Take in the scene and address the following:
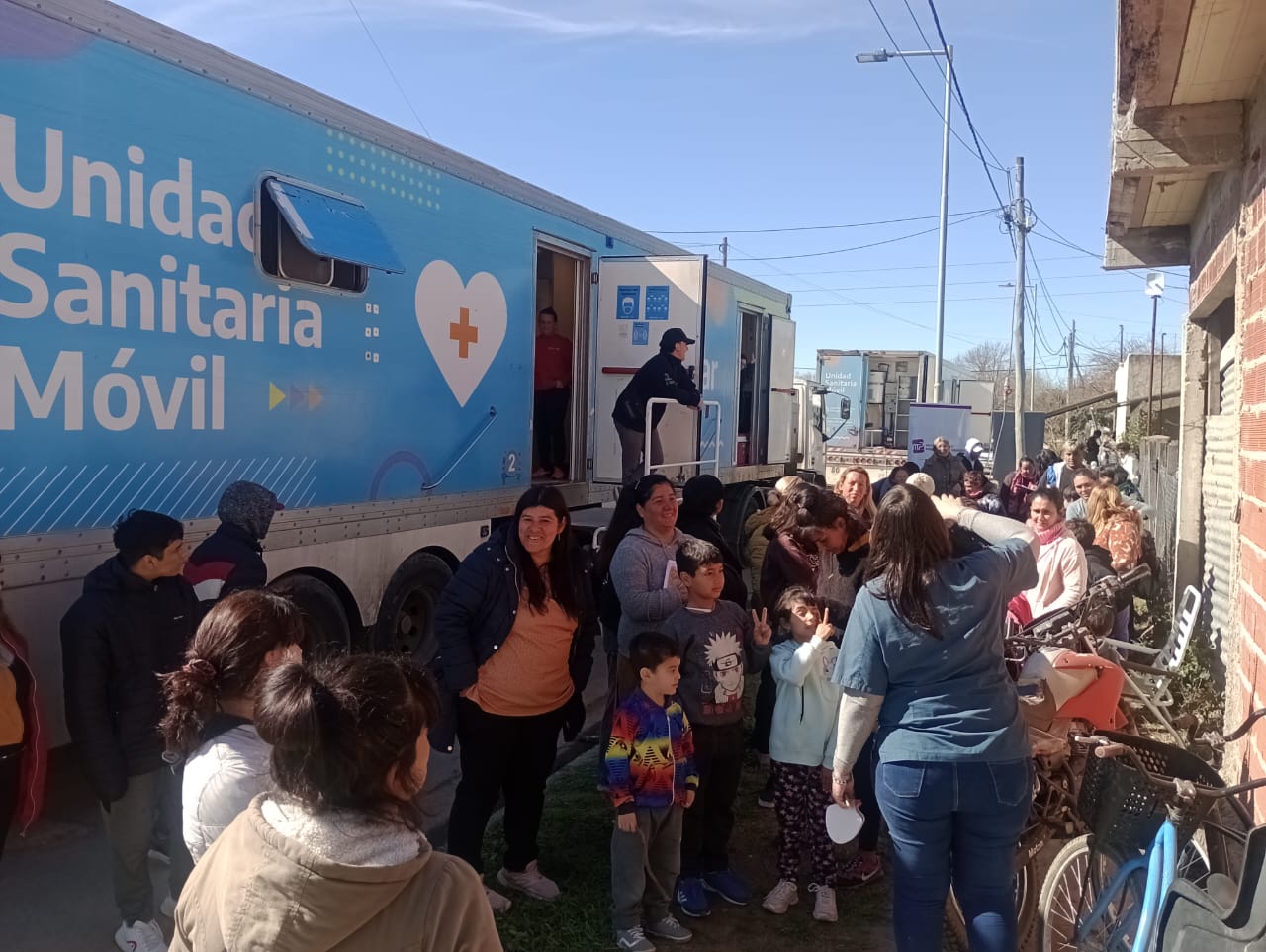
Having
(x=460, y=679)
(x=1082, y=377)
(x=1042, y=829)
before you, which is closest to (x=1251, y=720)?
(x=1042, y=829)

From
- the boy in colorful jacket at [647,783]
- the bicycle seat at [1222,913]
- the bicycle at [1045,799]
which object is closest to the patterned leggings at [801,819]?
the boy in colorful jacket at [647,783]

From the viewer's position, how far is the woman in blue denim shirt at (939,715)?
2662 millimetres

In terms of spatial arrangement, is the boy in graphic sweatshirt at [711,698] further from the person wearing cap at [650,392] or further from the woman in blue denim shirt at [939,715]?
the person wearing cap at [650,392]

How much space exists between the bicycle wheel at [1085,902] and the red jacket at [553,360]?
5450 mm

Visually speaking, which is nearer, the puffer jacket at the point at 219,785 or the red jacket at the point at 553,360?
the puffer jacket at the point at 219,785

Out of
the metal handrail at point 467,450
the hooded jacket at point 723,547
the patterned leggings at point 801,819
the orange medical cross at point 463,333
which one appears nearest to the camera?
the patterned leggings at point 801,819

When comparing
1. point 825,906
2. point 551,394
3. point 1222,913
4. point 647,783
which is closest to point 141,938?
point 647,783

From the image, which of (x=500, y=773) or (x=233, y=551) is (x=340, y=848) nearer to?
(x=500, y=773)

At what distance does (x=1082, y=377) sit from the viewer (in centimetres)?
5075

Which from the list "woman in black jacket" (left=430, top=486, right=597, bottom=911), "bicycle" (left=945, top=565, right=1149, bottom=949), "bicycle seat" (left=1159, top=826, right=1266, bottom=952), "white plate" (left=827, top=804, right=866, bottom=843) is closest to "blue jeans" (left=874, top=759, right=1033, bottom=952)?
"white plate" (left=827, top=804, right=866, bottom=843)

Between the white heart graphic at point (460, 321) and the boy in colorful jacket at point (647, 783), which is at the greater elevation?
the white heart graphic at point (460, 321)

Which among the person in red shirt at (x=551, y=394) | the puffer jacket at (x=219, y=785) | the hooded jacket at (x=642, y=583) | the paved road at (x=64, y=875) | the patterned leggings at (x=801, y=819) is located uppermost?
the person in red shirt at (x=551, y=394)

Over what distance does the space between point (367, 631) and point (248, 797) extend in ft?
11.5

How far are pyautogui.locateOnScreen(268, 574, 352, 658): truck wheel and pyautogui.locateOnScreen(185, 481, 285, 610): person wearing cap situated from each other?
2.59 feet
